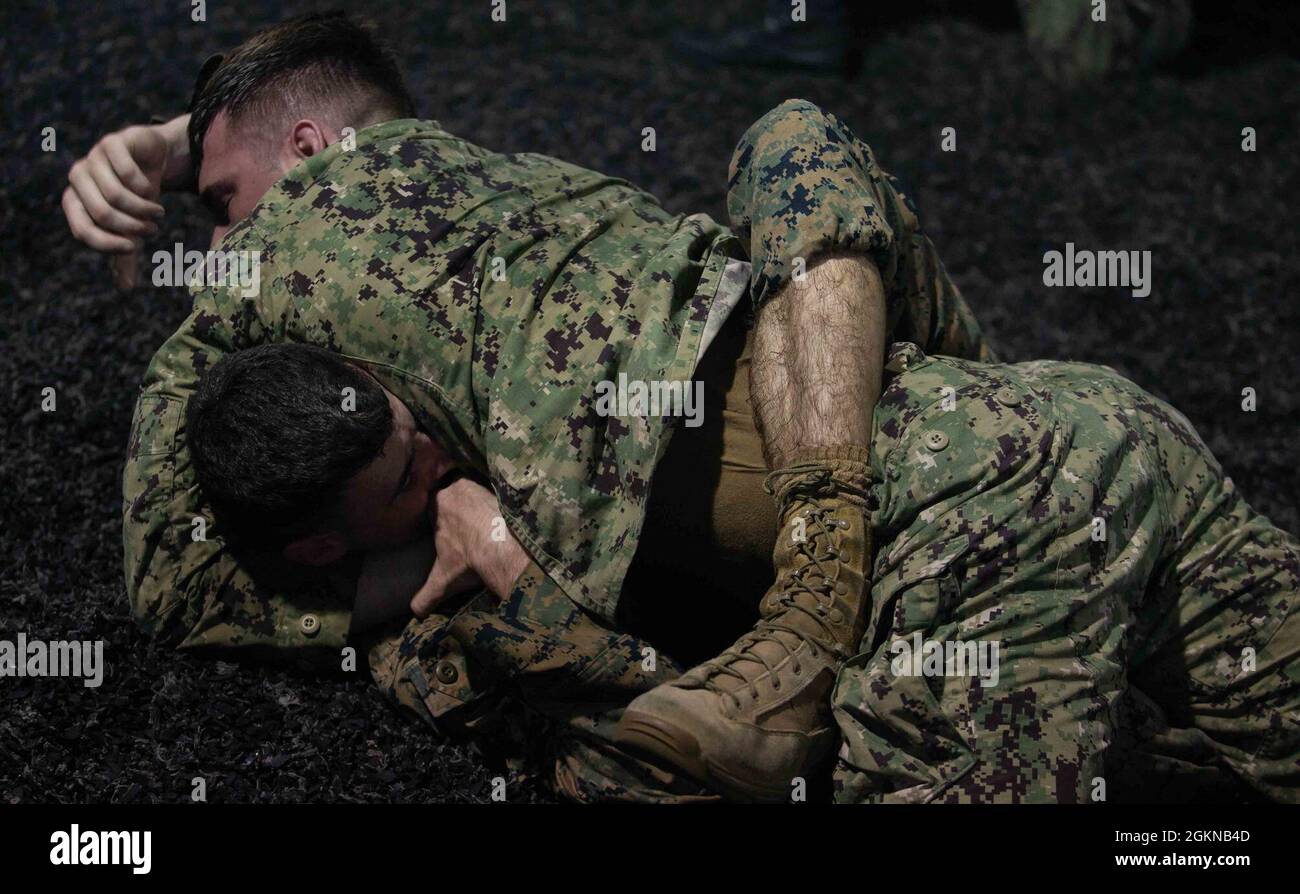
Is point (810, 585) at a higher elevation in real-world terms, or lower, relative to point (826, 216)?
lower

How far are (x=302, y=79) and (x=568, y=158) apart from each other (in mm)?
1630

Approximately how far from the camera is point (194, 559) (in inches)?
108

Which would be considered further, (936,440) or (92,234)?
(92,234)

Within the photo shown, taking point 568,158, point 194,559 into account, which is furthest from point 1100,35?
point 194,559

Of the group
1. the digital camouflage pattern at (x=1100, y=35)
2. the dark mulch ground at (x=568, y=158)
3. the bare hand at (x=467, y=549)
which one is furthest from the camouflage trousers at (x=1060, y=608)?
the digital camouflage pattern at (x=1100, y=35)

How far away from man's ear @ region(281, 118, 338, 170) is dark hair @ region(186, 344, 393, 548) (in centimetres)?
62

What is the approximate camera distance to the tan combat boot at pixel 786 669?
2.10 meters

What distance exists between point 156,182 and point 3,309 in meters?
0.94

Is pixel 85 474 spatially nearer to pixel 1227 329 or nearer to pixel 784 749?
pixel 784 749

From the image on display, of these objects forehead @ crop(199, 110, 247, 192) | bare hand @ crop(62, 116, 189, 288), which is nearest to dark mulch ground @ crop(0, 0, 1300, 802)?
bare hand @ crop(62, 116, 189, 288)

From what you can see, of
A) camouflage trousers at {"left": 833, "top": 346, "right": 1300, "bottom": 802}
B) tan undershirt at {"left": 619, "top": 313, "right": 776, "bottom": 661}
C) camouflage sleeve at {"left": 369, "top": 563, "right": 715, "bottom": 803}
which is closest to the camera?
camouflage trousers at {"left": 833, "top": 346, "right": 1300, "bottom": 802}

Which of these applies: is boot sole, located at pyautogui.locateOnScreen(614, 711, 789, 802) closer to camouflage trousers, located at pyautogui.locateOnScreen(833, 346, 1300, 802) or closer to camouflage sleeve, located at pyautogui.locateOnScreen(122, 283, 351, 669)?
camouflage trousers, located at pyautogui.locateOnScreen(833, 346, 1300, 802)

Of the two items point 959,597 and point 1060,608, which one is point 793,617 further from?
point 1060,608

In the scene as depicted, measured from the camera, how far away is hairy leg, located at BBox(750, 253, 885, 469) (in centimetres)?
242
